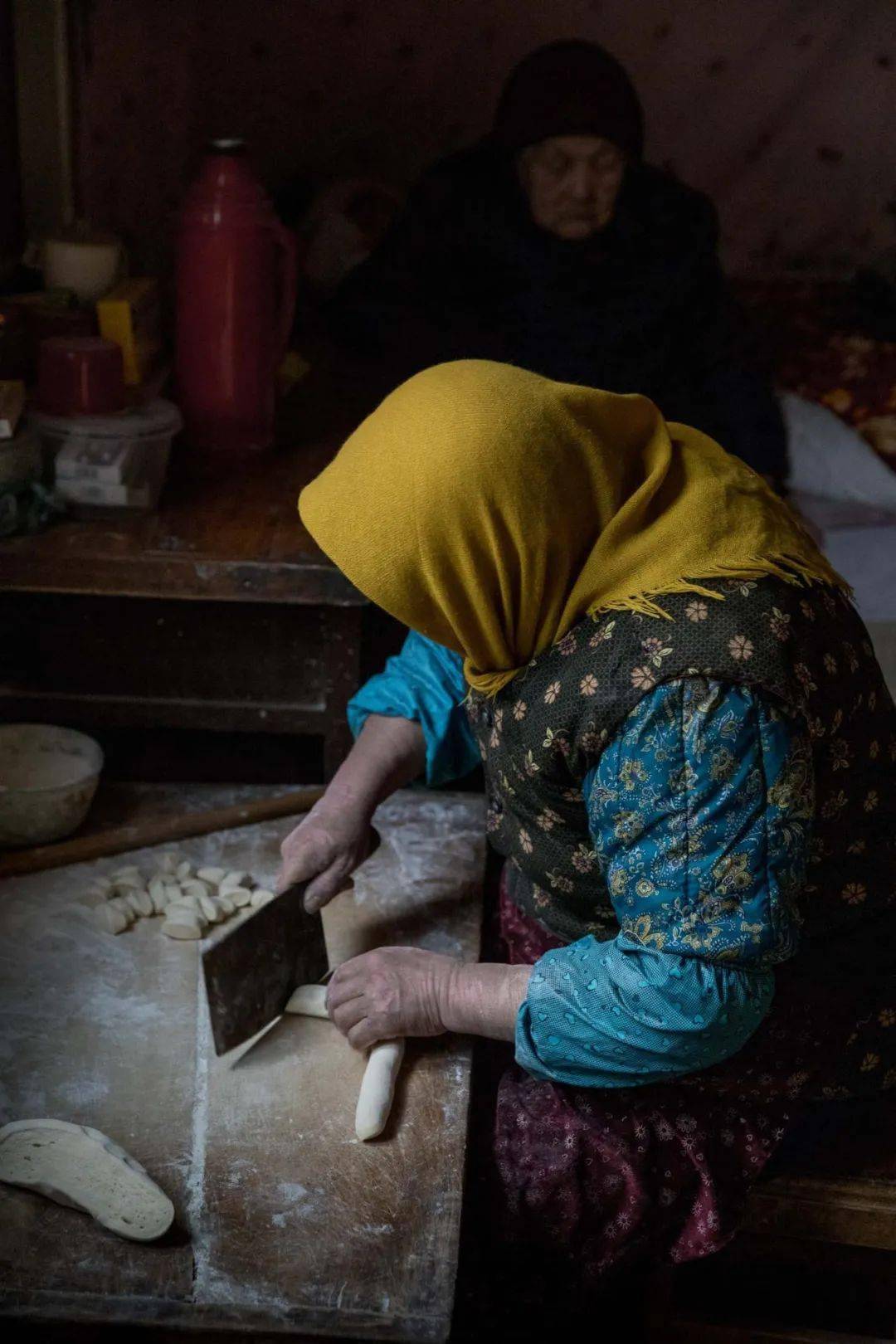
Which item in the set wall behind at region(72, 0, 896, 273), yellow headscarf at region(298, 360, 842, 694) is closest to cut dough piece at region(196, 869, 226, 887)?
yellow headscarf at region(298, 360, 842, 694)

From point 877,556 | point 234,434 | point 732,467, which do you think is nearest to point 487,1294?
point 732,467

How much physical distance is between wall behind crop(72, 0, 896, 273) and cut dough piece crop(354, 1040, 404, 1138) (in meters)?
2.51

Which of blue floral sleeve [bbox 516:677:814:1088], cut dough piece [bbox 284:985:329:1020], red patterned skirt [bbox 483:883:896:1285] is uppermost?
blue floral sleeve [bbox 516:677:814:1088]

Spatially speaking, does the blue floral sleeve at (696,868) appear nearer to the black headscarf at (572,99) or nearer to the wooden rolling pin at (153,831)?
the wooden rolling pin at (153,831)

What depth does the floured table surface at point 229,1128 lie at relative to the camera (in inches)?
45.8

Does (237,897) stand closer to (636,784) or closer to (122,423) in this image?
(636,784)

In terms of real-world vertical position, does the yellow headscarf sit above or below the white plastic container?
above

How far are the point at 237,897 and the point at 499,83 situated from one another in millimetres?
2687

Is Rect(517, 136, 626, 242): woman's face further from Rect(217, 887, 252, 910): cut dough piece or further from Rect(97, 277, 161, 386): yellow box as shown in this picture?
Rect(217, 887, 252, 910): cut dough piece

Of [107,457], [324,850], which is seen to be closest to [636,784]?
[324,850]

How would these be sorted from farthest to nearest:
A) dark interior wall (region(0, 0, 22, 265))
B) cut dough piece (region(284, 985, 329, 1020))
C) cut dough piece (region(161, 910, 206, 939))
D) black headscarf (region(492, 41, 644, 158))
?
black headscarf (region(492, 41, 644, 158)) → dark interior wall (region(0, 0, 22, 265)) → cut dough piece (region(161, 910, 206, 939)) → cut dough piece (region(284, 985, 329, 1020))

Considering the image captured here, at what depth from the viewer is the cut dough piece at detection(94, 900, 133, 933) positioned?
5.28 ft

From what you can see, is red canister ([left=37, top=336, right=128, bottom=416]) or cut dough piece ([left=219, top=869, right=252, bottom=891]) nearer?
cut dough piece ([left=219, top=869, right=252, bottom=891])

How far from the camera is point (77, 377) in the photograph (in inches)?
83.4
